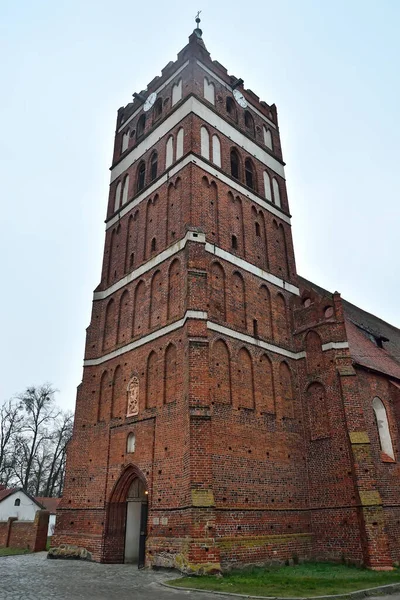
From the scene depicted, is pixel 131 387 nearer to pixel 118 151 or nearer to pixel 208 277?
pixel 208 277

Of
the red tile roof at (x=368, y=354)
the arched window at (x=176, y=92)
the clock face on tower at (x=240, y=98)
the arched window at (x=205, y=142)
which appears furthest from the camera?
the clock face on tower at (x=240, y=98)

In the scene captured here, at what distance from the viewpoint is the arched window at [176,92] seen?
21.6 meters

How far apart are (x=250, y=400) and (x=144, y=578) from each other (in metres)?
6.32

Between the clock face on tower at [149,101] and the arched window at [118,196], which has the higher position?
the clock face on tower at [149,101]

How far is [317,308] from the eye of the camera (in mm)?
18484

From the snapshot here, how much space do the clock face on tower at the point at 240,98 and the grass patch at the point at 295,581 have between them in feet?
67.6

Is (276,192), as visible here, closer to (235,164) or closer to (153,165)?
(235,164)

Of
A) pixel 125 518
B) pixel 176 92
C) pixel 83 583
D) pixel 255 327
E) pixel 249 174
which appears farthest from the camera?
pixel 176 92

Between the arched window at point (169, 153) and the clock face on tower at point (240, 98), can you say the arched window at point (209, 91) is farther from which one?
the arched window at point (169, 153)

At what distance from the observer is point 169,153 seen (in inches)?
801

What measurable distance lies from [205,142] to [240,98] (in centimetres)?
558

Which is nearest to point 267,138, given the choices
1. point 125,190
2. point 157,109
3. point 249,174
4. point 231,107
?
point 231,107

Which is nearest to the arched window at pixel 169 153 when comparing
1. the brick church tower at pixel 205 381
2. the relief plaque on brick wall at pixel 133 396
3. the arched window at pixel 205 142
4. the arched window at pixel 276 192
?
the brick church tower at pixel 205 381

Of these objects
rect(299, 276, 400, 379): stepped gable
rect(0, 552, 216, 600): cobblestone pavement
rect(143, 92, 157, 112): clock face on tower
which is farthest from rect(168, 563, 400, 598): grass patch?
rect(143, 92, 157, 112): clock face on tower
